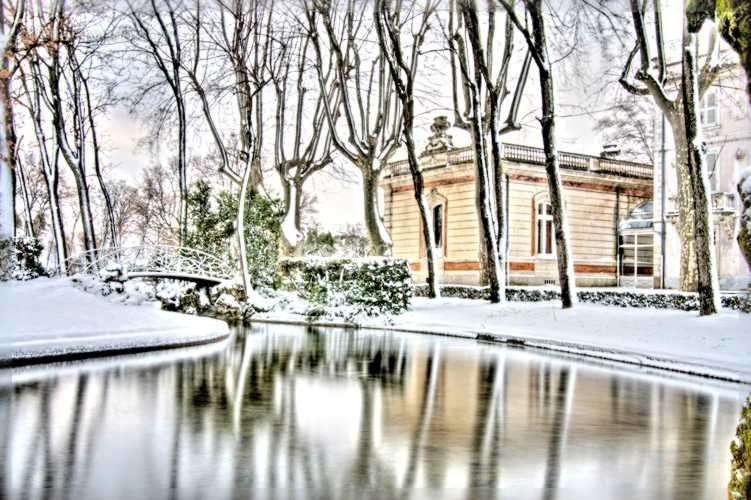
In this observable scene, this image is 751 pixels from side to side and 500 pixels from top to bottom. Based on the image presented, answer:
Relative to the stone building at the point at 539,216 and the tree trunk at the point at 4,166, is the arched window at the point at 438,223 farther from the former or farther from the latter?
the tree trunk at the point at 4,166

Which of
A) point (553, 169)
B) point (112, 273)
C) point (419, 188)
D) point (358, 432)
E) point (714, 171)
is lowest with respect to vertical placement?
point (358, 432)

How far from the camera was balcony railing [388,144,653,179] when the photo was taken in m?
30.5

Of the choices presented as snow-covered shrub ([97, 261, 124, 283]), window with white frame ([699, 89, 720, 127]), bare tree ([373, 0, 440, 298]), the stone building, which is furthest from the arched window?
snow-covered shrub ([97, 261, 124, 283])

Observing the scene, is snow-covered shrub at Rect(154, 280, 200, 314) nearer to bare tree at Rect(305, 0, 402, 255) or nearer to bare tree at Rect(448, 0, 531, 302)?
bare tree at Rect(305, 0, 402, 255)

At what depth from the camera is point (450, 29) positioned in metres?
22.6

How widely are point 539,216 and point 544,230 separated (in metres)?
0.62

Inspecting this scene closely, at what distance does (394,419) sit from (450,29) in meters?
17.2

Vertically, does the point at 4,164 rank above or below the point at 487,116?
below

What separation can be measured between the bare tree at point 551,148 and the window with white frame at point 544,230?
504 inches

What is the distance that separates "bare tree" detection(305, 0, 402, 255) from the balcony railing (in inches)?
209

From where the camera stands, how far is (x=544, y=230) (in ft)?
103

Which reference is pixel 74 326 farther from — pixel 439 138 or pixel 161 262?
pixel 439 138

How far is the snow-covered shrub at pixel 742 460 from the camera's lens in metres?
3.66

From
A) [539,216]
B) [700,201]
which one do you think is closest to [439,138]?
[539,216]
